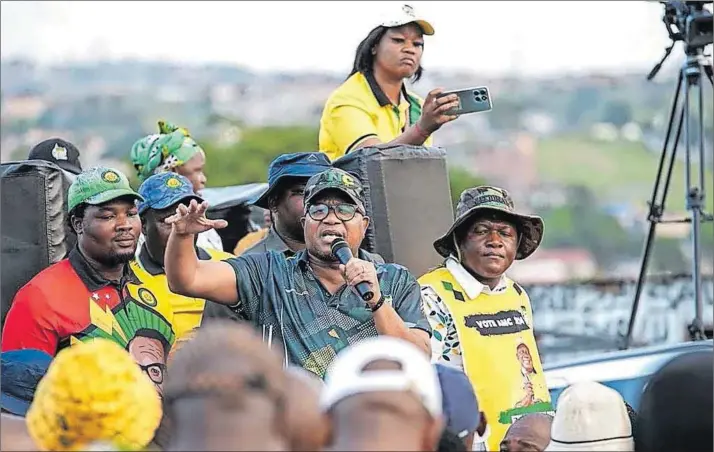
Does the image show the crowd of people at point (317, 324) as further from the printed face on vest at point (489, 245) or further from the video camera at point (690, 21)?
the video camera at point (690, 21)

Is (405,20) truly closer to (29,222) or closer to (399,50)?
(399,50)

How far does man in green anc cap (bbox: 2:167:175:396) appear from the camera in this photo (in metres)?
4.14

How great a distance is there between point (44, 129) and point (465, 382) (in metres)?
48.8

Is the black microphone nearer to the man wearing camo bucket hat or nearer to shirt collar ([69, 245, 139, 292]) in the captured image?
the man wearing camo bucket hat

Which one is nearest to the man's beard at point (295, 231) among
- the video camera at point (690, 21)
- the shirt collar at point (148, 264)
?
the shirt collar at point (148, 264)

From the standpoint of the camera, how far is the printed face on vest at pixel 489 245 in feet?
14.4

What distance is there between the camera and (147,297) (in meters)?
4.43

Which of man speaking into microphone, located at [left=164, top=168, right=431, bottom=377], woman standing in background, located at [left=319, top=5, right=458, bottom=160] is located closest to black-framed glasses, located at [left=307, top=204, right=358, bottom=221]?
man speaking into microphone, located at [left=164, top=168, right=431, bottom=377]

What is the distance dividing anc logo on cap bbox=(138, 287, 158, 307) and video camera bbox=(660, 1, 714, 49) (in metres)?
3.09

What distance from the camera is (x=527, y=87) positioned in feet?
197

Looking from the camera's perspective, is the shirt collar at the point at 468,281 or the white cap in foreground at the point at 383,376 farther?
the shirt collar at the point at 468,281

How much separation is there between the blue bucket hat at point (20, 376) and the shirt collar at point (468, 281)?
52.1 inches

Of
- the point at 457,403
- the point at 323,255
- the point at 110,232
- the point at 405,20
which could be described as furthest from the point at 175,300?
the point at 457,403

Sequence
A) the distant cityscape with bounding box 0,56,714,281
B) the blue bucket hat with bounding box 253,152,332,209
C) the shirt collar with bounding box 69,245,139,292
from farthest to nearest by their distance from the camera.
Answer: the distant cityscape with bounding box 0,56,714,281, the blue bucket hat with bounding box 253,152,332,209, the shirt collar with bounding box 69,245,139,292
